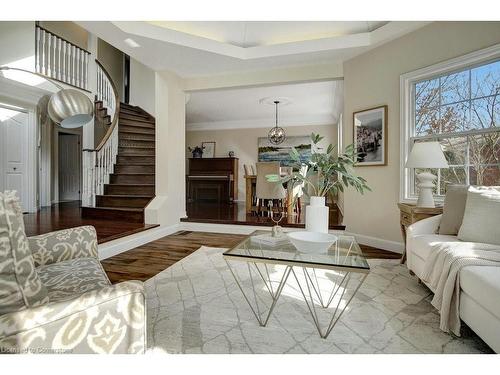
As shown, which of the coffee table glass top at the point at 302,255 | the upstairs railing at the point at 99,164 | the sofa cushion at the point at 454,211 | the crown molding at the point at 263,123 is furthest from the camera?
the crown molding at the point at 263,123

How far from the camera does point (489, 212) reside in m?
1.95

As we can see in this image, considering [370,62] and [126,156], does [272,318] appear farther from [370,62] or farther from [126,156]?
[126,156]

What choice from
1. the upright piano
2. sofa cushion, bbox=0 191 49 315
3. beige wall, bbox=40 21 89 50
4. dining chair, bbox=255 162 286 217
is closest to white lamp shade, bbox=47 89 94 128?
sofa cushion, bbox=0 191 49 315

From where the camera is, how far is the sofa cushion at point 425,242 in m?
2.06

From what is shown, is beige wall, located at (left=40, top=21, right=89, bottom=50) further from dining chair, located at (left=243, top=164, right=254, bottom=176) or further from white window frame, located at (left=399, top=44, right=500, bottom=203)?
white window frame, located at (left=399, top=44, right=500, bottom=203)

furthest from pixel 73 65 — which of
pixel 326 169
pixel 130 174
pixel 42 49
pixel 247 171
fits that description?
pixel 326 169

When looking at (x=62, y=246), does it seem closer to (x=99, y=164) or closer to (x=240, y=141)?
(x=99, y=164)

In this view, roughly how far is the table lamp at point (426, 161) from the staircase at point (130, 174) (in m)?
3.71

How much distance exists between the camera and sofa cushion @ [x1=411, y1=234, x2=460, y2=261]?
81.0 inches

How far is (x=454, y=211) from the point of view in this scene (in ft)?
7.53

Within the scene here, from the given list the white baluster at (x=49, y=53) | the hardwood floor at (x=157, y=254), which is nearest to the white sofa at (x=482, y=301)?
the hardwood floor at (x=157, y=254)

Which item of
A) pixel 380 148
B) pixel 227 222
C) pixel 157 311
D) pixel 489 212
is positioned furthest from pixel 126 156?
pixel 489 212

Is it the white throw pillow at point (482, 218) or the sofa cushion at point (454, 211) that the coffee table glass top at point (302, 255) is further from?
the sofa cushion at point (454, 211)
